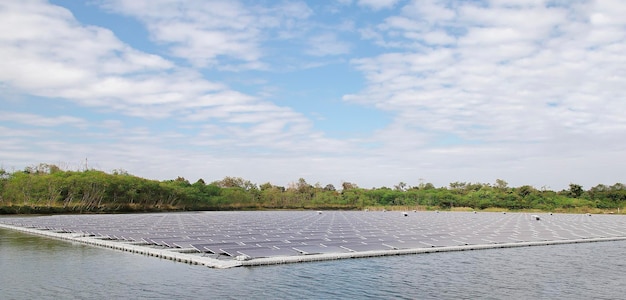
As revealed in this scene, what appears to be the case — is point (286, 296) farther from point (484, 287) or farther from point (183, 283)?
point (484, 287)

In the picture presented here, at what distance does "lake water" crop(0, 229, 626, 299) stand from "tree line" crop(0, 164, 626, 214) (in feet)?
139

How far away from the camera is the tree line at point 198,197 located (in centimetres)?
6028

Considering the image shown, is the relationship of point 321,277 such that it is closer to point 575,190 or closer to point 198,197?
point 198,197

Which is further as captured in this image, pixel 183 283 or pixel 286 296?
pixel 183 283

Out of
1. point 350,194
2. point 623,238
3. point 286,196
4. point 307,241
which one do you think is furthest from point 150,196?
point 623,238

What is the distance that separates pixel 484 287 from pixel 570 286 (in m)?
2.55

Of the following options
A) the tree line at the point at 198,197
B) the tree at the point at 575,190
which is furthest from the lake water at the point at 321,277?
the tree at the point at 575,190

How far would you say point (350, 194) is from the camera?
10638 cm

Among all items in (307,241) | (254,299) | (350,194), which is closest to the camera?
(254,299)

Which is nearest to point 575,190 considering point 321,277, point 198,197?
point 198,197

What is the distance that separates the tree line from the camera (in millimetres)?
60281

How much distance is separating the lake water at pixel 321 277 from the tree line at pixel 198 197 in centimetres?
4231

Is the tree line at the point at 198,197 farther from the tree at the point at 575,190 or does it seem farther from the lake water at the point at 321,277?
the lake water at the point at 321,277

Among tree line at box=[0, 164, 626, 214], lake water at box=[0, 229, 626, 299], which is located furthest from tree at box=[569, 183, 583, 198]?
lake water at box=[0, 229, 626, 299]
